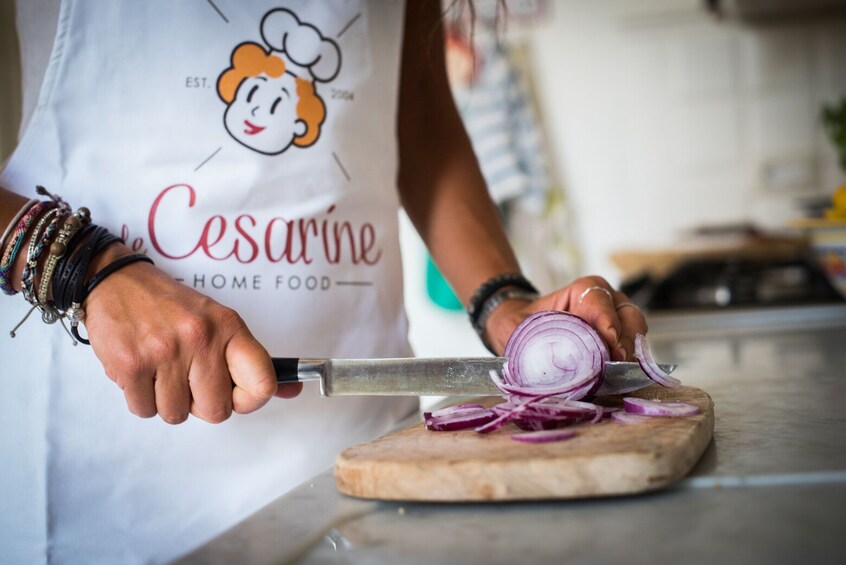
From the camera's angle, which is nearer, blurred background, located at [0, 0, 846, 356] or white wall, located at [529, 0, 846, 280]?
blurred background, located at [0, 0, 846, 356]

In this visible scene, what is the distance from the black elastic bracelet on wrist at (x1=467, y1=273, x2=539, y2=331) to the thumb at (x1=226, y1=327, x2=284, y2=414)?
1.27 ft

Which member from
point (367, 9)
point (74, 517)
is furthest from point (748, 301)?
point (74, 517)

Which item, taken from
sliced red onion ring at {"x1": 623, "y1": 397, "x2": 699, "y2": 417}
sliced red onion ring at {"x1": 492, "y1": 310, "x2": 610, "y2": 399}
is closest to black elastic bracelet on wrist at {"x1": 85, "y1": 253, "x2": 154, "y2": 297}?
sliced red onion ring at {"x1": 492, "y1": 310, "x2": 610, "y2": 399}

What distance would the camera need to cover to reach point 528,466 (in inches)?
21.9

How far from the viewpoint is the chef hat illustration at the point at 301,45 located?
3.02ft

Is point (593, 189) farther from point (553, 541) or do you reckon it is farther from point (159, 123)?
point (553, 541)

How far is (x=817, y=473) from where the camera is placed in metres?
0.55

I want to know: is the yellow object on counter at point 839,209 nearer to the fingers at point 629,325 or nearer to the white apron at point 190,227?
the fingers at point 629,325

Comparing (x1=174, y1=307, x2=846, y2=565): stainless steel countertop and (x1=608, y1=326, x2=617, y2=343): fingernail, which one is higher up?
(x1=608, y1=326, x2=617, y2=343): fingernail

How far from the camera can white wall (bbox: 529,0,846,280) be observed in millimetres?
3361

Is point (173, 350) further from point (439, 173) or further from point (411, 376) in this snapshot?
point (439, 173)

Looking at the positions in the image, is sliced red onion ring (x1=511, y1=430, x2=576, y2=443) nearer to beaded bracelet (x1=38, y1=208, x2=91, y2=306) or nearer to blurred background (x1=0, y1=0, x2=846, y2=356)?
beaded bracelet (x1=38, y1=208, x2=91, y2=306)

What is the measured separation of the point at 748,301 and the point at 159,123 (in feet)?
5.49

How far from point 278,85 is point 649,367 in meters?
0.52
